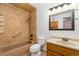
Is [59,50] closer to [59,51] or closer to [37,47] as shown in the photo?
[59,51]

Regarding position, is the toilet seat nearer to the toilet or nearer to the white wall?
the toilet

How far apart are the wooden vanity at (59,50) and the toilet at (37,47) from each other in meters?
0.11

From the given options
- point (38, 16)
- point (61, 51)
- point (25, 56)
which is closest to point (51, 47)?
point (61, 51)

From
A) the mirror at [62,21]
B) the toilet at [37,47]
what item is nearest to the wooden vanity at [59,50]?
the toilet at [37,47]

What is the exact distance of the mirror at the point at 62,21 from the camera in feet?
→ 4.60

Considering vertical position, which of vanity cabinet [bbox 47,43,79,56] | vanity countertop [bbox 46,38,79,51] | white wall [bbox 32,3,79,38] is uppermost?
white wall [bbox 32,3,79,38]

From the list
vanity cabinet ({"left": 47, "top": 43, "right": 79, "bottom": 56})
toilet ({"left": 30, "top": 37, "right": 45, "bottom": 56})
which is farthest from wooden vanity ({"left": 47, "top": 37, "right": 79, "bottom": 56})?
toilet ({"left": 30, "top": 37, "right": 45, "bottom": 56})

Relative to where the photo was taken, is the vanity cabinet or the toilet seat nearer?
the vanity cabinet

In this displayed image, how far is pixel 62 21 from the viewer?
1.46 meters

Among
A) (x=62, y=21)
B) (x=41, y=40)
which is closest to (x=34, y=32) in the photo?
(x=41, y=40)

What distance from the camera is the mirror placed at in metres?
1.40

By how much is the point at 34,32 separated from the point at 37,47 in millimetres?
237

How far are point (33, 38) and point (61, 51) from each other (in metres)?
0.47

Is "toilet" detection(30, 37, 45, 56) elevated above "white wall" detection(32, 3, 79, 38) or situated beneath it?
situated beneath
